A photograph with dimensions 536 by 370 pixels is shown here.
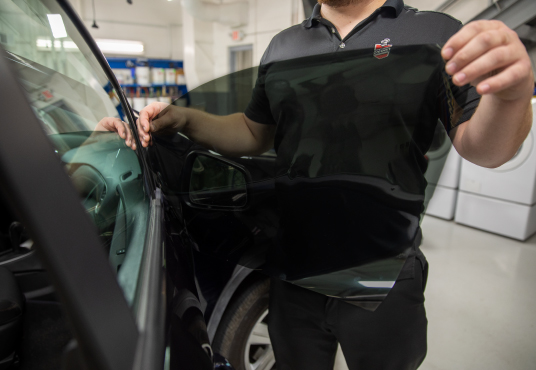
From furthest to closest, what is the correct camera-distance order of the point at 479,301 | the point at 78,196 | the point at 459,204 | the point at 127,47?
1. the point at 127,47
2. the point at 459,204
3. the point at 479,301
4. the point at 78,196

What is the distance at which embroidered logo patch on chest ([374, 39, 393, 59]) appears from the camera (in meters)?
0.60

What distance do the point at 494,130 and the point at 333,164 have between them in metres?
0.31

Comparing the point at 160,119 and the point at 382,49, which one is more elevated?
the point at 382,49

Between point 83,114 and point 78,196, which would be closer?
point 78,196

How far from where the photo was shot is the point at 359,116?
62cm

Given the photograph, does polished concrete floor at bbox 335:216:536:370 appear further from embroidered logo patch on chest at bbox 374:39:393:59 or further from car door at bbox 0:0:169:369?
embroidered logo patch on chest at bbox 374:39:393:59

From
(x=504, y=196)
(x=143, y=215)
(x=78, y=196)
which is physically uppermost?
(x=78, y=196)

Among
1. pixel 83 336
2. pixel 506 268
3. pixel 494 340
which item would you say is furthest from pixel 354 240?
pixel 506 268

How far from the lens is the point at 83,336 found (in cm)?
37

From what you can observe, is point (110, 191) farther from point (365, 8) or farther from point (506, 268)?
point (506, 268)

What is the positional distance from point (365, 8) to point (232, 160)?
444 millimetres

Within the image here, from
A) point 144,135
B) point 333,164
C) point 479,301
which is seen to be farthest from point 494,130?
point 479,301

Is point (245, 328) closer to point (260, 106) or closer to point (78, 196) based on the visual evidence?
point (260, 106)

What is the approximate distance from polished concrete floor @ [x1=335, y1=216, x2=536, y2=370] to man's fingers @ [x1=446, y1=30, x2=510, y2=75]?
4.99 feet
